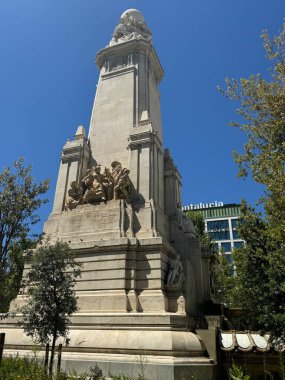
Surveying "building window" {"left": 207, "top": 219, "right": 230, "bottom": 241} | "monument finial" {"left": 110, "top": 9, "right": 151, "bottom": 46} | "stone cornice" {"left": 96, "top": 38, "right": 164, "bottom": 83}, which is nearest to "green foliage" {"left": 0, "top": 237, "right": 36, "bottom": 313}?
"stone cornice" {"left": 96, "top": 38, "right": 164, "bottom": 83}

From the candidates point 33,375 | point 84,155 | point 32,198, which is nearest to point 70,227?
point 32,198

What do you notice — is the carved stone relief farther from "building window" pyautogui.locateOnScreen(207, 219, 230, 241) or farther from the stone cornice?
"building window" pyautogui.locateOnScreen(207, 219, 230, 241)

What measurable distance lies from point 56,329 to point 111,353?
2.72 m

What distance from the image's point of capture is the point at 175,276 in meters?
16.7

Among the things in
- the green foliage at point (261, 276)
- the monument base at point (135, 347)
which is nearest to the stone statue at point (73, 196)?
the monument base at point (135, 347)

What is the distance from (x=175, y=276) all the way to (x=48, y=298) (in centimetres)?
686

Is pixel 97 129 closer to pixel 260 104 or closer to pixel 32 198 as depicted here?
pixel 32 198

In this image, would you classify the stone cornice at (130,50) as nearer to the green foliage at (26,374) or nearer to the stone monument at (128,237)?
the stone monument at (128,237)

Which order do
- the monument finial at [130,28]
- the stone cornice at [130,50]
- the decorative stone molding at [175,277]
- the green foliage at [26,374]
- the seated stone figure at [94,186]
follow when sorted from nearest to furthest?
the green foliage at [26,374] < the decorative stone molding at [175,277] < the seated stone figure at [94,186] < the stone cornice at [130,50] < the monument finial at [130,28]

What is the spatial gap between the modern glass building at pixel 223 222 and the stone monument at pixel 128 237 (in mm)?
48451

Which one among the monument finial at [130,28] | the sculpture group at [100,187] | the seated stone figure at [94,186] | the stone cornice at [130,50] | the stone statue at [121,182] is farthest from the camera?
the monument finial at [130,28]

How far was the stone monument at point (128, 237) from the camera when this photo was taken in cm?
1323

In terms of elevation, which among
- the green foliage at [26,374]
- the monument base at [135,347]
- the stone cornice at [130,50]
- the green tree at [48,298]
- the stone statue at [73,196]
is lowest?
the green foliage at [26,374]

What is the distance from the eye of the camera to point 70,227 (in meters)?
19.5
